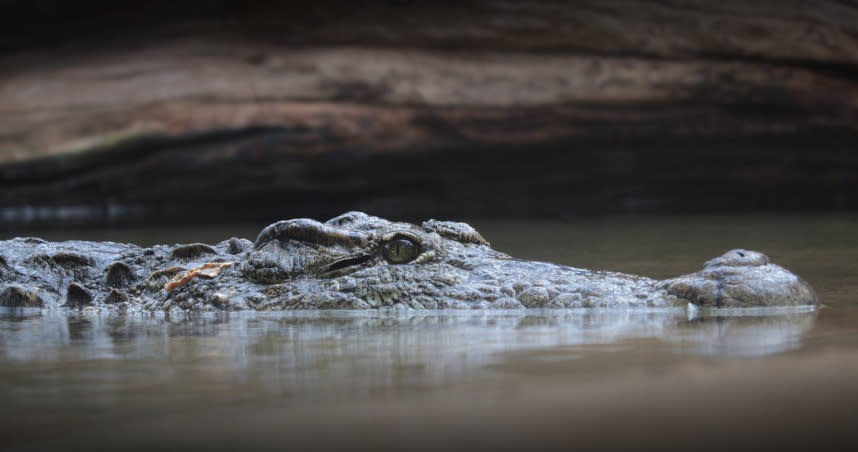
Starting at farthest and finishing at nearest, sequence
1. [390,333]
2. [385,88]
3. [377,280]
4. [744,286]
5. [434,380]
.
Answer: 1. [385,88]
2. [377,280]
3. [744,286]
4. [390,333]
5. [434,380]

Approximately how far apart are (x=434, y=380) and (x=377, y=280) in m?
1.70

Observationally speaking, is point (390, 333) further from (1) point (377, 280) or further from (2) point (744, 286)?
(2) point (744, 286)

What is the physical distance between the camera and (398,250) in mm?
4020

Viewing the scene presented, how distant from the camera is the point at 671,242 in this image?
6.88 m

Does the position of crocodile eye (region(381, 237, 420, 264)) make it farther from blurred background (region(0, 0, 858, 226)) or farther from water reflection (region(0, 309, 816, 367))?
blurred background (region(0, 0, 858, 226))

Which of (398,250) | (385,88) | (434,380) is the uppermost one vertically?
(385,88)

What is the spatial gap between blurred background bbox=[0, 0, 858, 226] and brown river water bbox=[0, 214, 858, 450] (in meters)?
5.62

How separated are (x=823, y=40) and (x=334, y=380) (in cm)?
829

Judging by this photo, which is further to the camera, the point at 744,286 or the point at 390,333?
the point at 744,286

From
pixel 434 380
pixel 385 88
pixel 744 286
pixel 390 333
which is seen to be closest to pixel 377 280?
pixel 390 333

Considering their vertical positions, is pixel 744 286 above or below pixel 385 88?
below

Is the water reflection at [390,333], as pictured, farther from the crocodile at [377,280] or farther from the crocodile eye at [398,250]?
the crocodile eye at [398,250]

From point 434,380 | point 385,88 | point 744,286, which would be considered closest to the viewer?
point 434,380

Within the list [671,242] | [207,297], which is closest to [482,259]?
[207,297]
